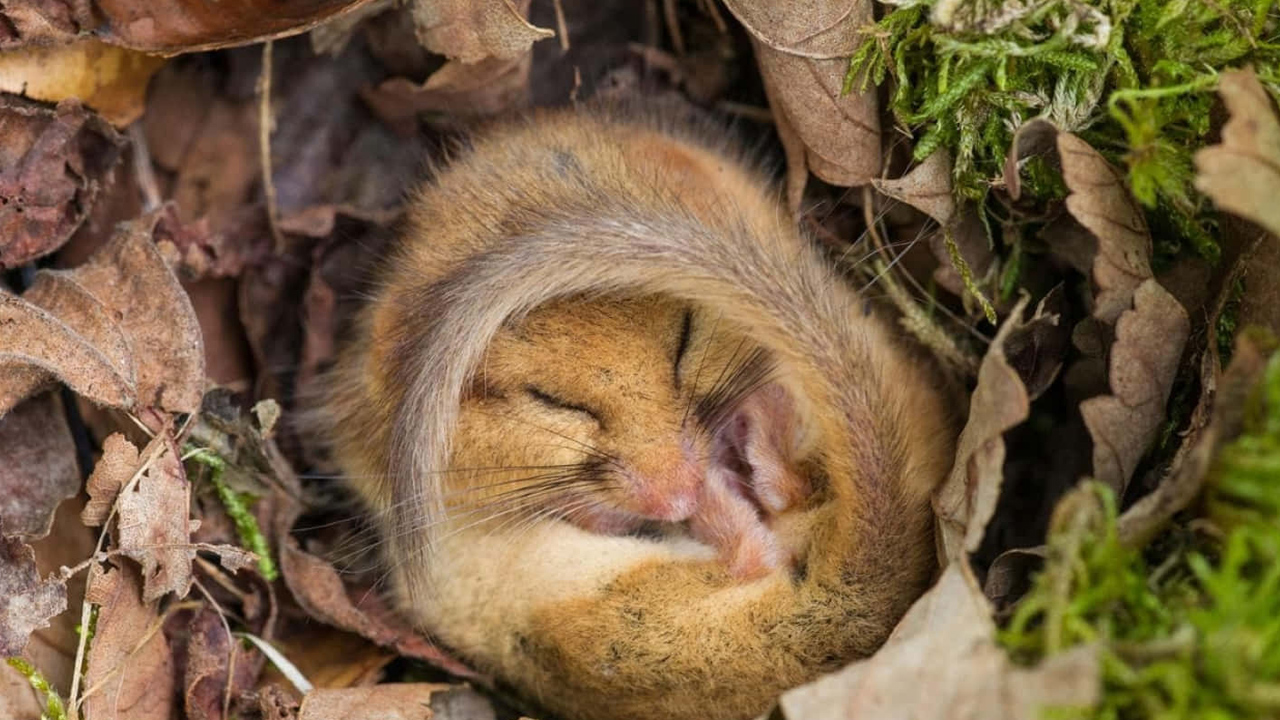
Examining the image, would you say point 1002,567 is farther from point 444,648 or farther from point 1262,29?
point 444,648

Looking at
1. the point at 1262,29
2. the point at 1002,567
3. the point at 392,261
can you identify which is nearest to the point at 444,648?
the point at 392,261

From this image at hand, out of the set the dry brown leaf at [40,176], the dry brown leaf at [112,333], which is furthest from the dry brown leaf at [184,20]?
the dry brown leaf at [112,333]

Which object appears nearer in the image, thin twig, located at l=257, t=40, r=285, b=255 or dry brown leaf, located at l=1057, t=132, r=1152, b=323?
dry brown leaf, located at l=1057, t=132, r=1152, b=323

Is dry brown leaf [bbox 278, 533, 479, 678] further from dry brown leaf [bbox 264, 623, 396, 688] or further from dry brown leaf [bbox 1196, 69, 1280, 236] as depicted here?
dry brown leaf [bbox 1196, 69, 1280, 236]

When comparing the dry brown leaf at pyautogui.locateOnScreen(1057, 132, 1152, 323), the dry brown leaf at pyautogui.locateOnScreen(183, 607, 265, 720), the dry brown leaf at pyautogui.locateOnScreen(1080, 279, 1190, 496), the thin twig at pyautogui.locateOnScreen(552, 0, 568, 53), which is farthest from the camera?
the thin twig at pyautogui.locateOnScreen(552, 0, 568, 53)

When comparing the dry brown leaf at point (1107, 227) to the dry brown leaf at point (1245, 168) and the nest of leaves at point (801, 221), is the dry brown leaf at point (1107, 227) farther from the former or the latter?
the dry brown leaf at point (1245, 168)

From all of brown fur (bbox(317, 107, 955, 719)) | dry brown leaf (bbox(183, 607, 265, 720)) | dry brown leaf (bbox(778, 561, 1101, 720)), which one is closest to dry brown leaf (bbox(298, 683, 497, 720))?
brown fur (bbox(317, 107, 955, 719))
